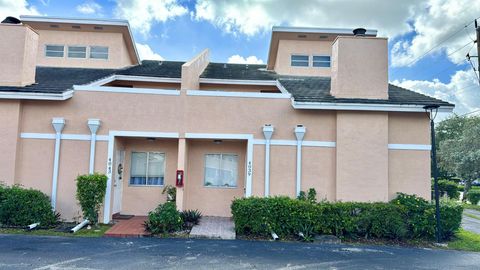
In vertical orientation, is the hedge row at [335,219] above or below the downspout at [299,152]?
below

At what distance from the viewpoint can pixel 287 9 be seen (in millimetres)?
15305

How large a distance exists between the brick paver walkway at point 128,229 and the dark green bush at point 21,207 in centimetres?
212

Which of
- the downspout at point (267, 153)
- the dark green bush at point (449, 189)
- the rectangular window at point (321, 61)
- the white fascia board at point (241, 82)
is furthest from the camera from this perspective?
the dark green bush at point (449, 189)

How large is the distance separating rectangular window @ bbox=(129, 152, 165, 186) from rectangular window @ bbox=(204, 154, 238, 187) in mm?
1741

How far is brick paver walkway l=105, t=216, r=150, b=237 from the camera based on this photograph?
32.1 feet

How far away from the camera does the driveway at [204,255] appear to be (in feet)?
23.8

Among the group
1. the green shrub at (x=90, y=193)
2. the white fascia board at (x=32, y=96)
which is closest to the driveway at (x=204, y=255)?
the green shrub at (x=90, y=193)

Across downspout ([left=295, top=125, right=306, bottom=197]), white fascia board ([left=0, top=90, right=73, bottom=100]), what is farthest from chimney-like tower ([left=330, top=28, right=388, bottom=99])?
white fascia board ([left=0, top=90, right=73, bottom=100])

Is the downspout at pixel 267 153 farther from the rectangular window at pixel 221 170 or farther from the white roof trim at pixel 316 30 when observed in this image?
the white roof trim at pixel 316 30

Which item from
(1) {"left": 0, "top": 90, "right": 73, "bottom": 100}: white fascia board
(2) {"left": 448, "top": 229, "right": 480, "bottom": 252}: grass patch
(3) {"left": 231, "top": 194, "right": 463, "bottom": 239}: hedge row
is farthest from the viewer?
(1) {"left": 0, "top": 90, "right": 73, "bottom": 100}: white fascia board

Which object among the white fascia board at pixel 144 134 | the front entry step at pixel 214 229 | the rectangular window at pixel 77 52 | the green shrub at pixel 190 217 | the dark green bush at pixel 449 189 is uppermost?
the rectangular window at pixel 77 52

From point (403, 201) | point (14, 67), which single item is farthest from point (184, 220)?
point (14, 67)

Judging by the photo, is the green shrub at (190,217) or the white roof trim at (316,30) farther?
the white roof trim at (316,30)

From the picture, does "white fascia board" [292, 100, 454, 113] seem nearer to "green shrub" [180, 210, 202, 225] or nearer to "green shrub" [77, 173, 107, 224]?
"green shrub" [180, 210, 202, 225]
